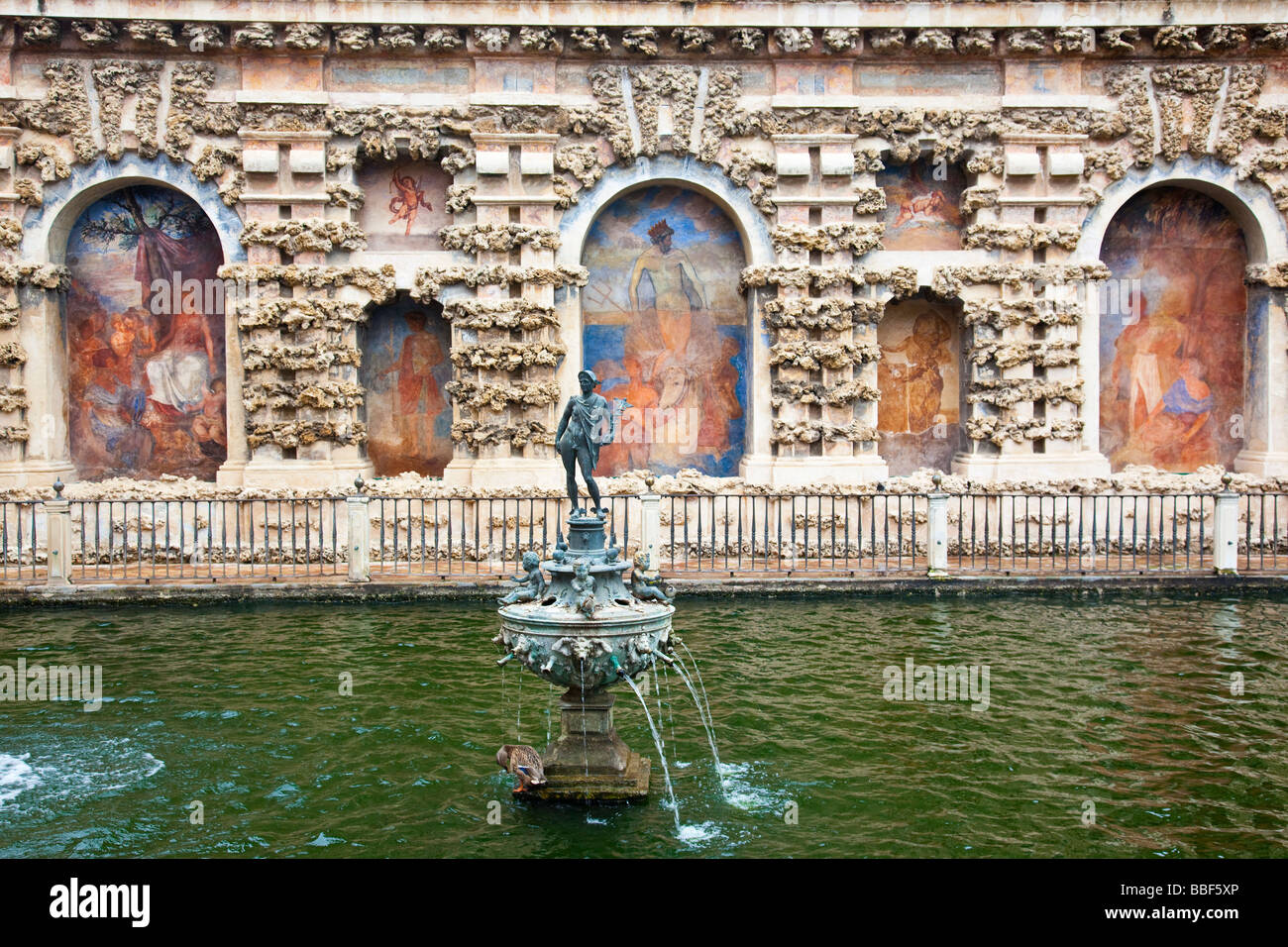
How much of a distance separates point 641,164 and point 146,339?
329 inches

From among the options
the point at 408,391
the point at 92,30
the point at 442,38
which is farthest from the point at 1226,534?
the point at 92,30

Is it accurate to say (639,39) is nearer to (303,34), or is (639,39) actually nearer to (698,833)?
(303,34)

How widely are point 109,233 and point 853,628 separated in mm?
13154

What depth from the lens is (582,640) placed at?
23.5ft

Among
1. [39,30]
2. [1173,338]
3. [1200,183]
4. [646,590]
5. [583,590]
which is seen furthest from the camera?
[1173,338]

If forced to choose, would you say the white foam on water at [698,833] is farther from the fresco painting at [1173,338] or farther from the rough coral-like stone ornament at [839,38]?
the fresco painting at [1173,338]

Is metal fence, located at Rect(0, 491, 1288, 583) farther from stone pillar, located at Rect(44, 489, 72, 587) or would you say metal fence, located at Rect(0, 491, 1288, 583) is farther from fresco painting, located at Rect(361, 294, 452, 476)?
fresco painting, located at Rect(361, 294, 452, 476)

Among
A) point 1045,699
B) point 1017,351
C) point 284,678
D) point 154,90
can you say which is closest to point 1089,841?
point 1045,699

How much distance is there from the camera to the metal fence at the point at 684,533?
15.1 meters

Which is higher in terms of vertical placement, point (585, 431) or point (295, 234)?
point (295, 234)

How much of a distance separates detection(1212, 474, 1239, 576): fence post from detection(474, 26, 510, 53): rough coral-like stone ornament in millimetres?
12033

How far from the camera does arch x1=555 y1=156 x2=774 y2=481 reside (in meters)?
17.1

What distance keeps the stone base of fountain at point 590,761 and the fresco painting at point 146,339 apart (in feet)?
39.7

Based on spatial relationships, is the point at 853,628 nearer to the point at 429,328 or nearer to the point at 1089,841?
the point at 1089,841
